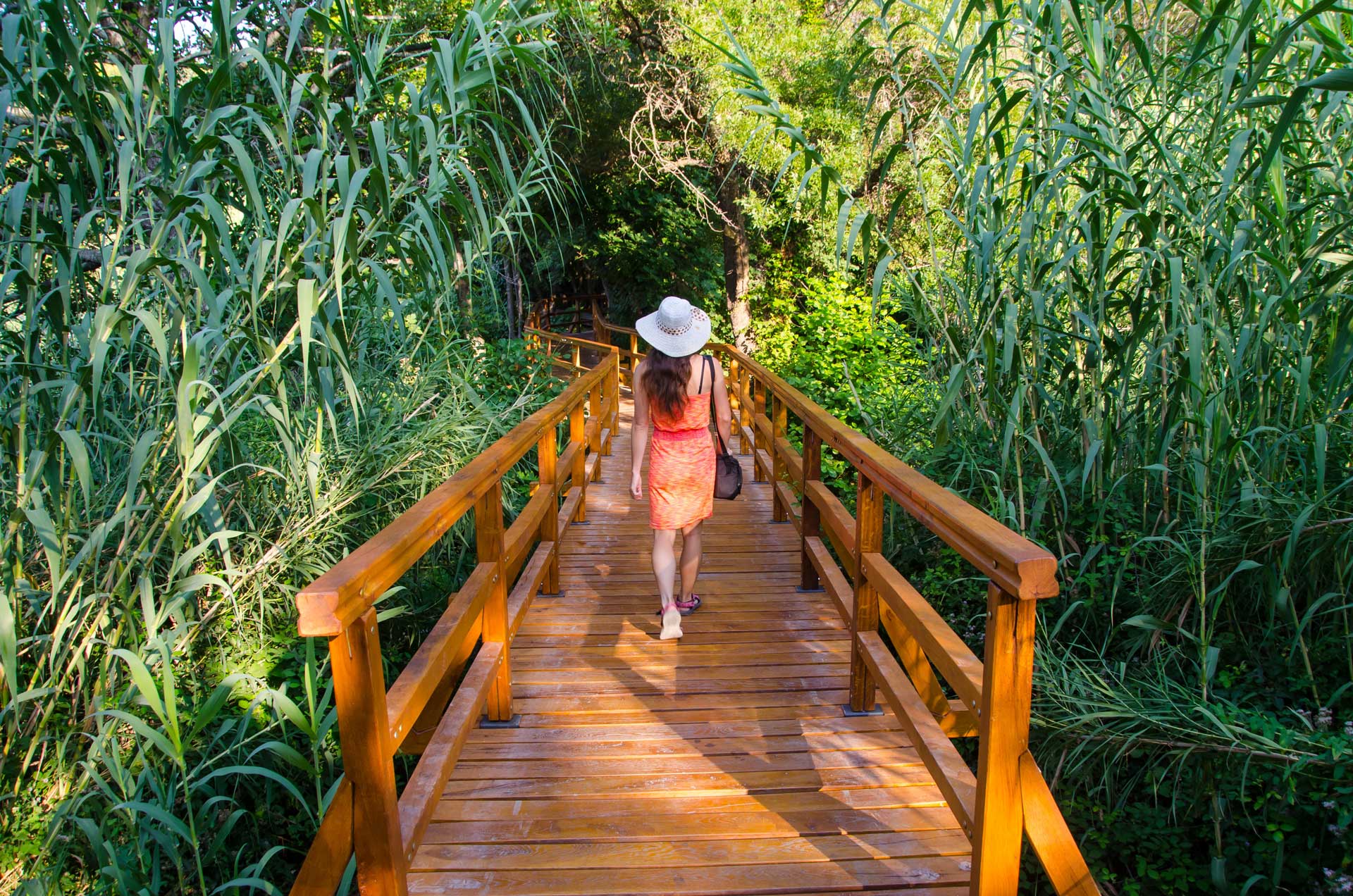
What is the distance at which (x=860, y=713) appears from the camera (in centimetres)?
290

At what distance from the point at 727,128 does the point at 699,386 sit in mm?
7211

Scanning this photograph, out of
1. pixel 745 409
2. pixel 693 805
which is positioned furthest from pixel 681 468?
pixel 745 409

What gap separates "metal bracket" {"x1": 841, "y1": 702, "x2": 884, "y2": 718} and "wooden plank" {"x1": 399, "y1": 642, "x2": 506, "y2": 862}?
1.18 meters

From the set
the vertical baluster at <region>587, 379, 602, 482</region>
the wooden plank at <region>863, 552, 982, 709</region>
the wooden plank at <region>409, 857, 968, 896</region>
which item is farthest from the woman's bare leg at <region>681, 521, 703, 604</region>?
the vertical baluster at <region>587, 379, 602, 482</region>

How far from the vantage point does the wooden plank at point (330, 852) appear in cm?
146

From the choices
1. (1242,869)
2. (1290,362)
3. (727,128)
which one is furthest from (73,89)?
(727,128)

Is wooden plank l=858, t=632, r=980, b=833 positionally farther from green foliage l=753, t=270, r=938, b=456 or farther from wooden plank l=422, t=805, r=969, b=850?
green foliage l=753, t=270, r=938, b=456

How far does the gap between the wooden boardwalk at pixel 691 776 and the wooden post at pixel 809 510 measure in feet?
0.40

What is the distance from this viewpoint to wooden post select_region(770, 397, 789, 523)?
5184mm

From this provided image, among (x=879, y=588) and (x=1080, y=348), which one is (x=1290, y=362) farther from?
(x=879, y=588)

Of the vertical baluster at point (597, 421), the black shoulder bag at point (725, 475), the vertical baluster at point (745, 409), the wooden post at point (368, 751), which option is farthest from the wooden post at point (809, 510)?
the vertical baluster at point (745, 409)

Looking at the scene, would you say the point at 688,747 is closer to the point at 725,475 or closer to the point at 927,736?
the point at 927,736

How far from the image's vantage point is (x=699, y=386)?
351 centimetres

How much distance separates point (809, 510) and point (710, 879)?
205 cm
